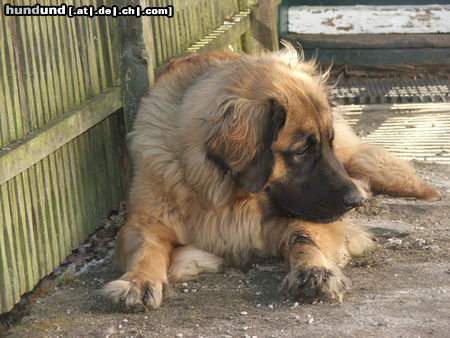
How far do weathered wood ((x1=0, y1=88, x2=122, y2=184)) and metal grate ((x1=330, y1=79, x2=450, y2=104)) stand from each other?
373 centimetres

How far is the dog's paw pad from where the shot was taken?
3.84 m

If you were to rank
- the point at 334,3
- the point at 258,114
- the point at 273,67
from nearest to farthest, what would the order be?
the point at 258,114, the point at 273,67, the point at 334,3

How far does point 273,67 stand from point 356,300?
1.49 metres

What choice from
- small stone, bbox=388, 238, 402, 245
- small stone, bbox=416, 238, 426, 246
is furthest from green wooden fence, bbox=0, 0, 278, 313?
small stone, bbox=416, 238, 426, 246

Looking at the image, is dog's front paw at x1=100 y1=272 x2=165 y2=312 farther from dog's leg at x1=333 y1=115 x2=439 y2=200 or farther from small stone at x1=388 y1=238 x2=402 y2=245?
dog's leg at x1=333 y1=115 x2=439 y2=200

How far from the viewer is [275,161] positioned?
167 inches

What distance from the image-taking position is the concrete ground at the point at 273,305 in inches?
142

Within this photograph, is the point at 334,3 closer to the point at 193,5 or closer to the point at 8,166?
the point at 193,5

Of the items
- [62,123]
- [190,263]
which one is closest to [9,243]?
[62,123]

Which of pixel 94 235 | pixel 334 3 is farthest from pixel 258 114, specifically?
pixel 334 3

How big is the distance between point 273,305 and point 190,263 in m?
0.67

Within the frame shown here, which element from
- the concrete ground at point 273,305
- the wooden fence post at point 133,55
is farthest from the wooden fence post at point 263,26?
the concrete ground at point 273,305

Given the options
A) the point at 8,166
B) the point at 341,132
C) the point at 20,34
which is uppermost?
the point at 20,34

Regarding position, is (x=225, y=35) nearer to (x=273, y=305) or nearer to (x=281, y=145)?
(x=281, y=145)
